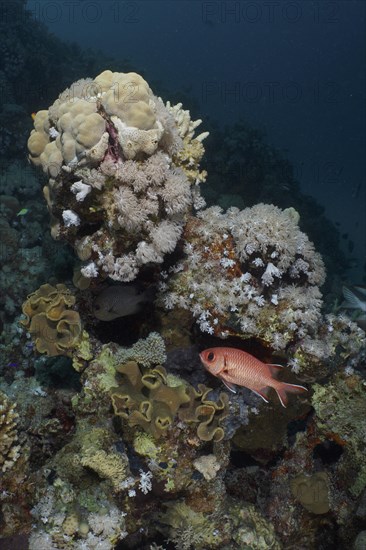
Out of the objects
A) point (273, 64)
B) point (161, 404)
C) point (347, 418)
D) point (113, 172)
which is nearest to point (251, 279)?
point (161, 404)

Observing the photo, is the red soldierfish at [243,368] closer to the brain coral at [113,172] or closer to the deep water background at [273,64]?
the brain coral at [113,172]

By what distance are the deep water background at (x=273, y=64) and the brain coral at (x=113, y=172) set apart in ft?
48.8

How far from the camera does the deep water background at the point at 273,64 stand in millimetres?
44031

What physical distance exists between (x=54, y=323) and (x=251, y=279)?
206 centimetres

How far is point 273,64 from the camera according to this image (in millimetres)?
102062

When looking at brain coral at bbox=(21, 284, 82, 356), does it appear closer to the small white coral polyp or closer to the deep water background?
the small white coral polyp

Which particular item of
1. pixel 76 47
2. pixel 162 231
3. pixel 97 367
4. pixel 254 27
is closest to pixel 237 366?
pixel 162 231

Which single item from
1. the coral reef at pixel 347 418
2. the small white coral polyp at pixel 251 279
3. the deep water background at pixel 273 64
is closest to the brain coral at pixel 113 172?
the small white coral polyp at pixel 251 279

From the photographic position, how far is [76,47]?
65.0 ft

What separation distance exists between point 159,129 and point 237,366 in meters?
2.00

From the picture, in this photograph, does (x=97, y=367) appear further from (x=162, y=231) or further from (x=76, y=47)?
(x=76, y=47)

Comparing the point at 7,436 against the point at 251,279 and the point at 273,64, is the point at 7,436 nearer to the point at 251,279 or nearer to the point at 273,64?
the point at 251,279

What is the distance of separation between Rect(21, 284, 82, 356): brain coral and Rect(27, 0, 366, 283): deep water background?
15.1 meters

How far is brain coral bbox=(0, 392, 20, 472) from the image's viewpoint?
3596mm
